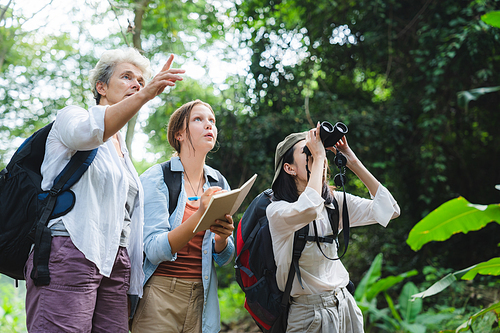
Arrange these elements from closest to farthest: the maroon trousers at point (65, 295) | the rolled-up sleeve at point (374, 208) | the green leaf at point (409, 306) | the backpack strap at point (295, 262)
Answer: the maroon trousers at point (65, 295), the backpack strap at point (295, 262), the rolled-up sleeve at point (374, 208), the green leaf at point (409, 306)

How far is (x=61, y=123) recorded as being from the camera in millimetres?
1513

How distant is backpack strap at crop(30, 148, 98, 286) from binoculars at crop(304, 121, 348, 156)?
107 centimetres

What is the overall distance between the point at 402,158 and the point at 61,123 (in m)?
4.94

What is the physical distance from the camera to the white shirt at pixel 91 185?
4.77ft

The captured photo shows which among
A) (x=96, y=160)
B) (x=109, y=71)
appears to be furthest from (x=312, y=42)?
(x=96, y=160)

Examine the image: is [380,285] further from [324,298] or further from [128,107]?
→ [128,107]

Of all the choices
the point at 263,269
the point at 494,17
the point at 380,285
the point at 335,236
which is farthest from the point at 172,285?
the point at 380,285

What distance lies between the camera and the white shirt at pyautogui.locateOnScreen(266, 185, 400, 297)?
1767 mm

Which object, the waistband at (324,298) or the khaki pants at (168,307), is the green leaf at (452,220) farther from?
the khaki pants at (168,307)

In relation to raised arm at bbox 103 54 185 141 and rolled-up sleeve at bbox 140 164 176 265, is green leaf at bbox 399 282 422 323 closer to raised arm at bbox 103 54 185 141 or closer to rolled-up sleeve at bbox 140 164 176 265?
rolled-up sleeve at bbox 140 164 176 265

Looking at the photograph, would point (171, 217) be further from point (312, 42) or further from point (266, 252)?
point (312, 42)

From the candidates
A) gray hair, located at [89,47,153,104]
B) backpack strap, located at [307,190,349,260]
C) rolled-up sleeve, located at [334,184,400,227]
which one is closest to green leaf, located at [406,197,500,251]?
rolled-up sleeve, located at [334,184,400,227]

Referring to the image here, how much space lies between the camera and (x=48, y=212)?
1454mm

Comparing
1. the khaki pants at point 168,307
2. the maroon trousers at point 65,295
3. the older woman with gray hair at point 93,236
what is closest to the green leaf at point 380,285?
the khaki pants at point 168,307
